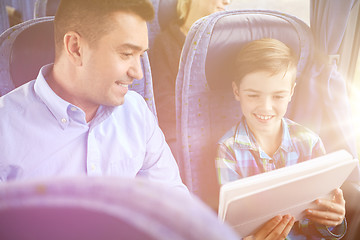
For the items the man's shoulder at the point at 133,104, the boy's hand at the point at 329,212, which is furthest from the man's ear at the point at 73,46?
the boy's hand at the point at 329,212

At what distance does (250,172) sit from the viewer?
3.70 ft

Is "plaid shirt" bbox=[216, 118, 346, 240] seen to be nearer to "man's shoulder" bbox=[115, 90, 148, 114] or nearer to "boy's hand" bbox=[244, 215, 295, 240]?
"boy's hand" bbox=[244, 215, 295, 240]

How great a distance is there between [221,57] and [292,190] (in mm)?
538

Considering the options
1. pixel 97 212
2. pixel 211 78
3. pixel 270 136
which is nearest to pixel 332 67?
pixel 270 136

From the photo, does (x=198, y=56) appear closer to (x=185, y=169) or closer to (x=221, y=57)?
(x=221, y=57)

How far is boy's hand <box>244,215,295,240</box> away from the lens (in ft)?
3.10

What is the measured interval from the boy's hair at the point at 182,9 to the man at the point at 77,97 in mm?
1158

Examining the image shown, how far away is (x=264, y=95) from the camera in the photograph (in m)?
1.05

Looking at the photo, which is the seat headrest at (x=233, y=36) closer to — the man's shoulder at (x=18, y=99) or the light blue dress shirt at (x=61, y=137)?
the light blue dress shirt at (x=61, y=137)

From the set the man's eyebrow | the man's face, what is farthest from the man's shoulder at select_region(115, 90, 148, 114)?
the man's eyebrow

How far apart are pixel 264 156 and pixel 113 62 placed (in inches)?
27.7

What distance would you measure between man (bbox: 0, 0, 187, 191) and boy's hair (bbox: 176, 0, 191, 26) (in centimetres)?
116

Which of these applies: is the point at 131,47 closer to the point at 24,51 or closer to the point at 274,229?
the point at 24,51

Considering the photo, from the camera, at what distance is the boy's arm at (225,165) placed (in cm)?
109
